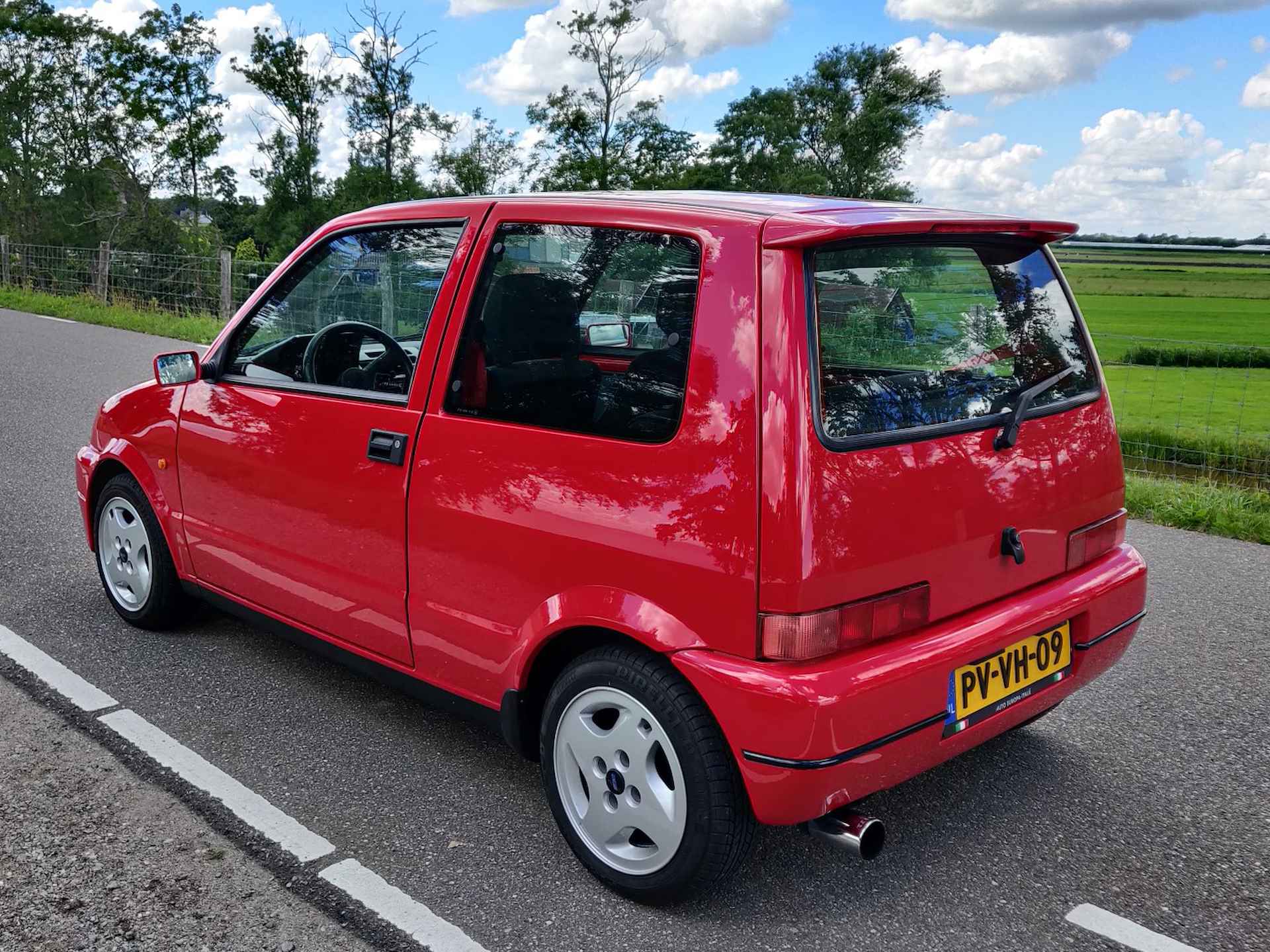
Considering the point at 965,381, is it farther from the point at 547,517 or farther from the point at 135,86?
the point at 135,86

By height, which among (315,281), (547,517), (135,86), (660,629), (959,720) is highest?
(135,86)

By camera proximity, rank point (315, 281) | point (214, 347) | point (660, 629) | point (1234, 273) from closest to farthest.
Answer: point (660, 629) → point (315, 281) → point (214, 347) → point (1234, 273)

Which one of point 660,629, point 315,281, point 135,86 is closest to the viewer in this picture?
point 660,629

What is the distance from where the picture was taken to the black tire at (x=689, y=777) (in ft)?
7.98

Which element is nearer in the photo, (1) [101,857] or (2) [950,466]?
(2) [950,466]

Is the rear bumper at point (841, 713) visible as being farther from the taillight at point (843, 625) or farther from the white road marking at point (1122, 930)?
the white road marking at point (1122, 930)

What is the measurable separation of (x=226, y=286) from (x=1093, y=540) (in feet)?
52.9

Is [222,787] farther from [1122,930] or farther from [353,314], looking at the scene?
[1122,930]

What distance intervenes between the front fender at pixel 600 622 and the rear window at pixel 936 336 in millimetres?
555

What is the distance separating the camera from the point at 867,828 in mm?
2461

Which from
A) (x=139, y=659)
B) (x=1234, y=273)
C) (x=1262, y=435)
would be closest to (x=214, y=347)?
(x=139, y=659)

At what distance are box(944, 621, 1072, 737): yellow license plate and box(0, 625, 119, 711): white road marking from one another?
2783 millimetres

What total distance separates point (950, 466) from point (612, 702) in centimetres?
98

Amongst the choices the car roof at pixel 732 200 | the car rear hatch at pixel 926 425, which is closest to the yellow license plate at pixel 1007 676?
the car rear hatch at pixel 926 425
